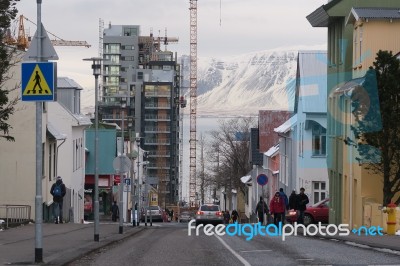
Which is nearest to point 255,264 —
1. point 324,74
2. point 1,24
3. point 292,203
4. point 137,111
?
point 1,24

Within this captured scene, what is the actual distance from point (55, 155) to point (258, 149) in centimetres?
4139

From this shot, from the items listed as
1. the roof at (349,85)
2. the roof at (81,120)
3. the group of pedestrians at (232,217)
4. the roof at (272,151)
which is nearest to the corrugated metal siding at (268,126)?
the roof at (272,151)

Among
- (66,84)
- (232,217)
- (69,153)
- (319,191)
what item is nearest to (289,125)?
(232,217)

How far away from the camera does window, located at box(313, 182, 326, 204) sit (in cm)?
6581

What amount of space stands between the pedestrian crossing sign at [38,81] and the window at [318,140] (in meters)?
45.2

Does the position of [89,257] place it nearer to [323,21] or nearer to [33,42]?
[33,42]

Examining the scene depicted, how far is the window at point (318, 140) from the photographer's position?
2515 inches

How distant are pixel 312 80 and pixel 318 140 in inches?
146

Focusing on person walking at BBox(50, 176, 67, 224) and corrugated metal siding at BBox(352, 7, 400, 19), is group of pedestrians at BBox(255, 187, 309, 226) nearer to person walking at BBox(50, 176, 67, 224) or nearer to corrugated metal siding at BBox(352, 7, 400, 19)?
corrugated metal siding at BBox(352, 7, 400, 19)

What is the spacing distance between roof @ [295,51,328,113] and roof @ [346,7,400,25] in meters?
17.5

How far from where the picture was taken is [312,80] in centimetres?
6425

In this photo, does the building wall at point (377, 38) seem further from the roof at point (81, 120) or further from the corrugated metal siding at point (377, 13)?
the roof at point (81, 120)

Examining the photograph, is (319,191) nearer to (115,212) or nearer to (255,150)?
(115,212)

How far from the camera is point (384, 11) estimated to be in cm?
4422
